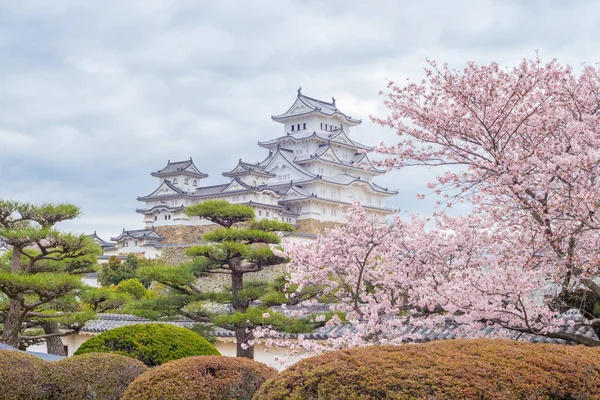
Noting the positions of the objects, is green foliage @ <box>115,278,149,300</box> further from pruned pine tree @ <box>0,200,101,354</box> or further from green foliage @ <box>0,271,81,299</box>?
green foliage @ <box>0,271,81,299</box>

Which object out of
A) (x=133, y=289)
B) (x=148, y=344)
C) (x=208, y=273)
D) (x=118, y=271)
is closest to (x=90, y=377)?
(x=148, y=344)

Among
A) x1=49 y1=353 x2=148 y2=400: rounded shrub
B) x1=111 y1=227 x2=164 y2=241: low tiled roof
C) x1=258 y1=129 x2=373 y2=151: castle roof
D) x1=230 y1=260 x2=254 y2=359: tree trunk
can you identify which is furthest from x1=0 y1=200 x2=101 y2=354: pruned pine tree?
x1=258 y1=129 x2=373 y2=151: castle roof

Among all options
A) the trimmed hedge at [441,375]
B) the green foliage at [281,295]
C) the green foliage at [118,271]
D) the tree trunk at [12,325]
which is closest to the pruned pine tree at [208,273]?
the green foliage at [281,295]

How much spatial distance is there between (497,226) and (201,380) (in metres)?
3.75

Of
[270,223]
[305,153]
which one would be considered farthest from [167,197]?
[270,223]

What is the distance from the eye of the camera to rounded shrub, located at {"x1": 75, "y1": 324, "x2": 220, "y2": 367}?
9.80 m

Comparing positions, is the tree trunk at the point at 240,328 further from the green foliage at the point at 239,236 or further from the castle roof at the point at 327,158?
the castle roof at the point at 327,158

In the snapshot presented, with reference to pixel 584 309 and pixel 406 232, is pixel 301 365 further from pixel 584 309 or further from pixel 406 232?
pixel 584 309

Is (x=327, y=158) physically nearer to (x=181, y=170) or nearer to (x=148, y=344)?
(x=181, y=170)

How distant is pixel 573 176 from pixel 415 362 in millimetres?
3069

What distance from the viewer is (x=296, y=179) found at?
42625 mm

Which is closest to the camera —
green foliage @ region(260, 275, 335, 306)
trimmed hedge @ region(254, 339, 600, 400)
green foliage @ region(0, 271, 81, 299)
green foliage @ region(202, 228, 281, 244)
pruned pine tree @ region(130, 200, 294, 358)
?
trimmed hedge @ region(254, 339, 600, 400)

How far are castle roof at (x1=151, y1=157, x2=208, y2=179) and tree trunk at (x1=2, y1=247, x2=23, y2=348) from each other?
3236cm

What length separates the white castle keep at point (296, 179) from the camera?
4125 centimetres
